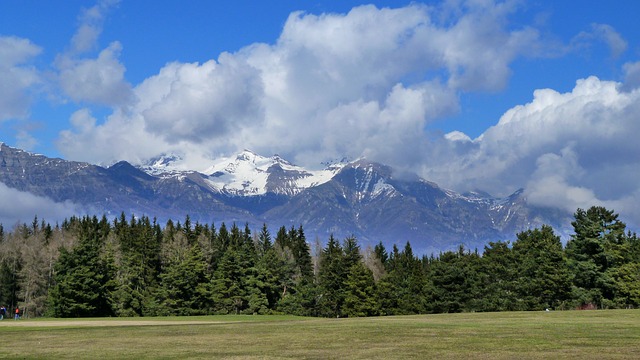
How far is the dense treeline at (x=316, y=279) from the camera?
101 meters

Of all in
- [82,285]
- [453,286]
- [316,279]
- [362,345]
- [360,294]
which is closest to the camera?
[362,345]

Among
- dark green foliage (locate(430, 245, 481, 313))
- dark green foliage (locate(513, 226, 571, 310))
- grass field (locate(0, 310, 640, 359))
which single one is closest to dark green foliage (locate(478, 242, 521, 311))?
dark green foliage (locate(513, 226, 571, 310))

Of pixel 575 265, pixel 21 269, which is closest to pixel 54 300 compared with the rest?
pixel 21 269

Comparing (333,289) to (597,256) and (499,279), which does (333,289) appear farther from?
(597,256)

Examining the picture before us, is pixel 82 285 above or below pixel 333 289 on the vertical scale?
above

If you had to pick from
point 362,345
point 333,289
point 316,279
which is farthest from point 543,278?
point 362,345

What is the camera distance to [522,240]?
12762 cm

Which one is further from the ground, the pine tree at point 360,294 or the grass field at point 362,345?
the pine tree at point 360,294

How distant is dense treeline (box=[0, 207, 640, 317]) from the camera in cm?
10056

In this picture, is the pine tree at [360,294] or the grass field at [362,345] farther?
the pine tree at [360,294]

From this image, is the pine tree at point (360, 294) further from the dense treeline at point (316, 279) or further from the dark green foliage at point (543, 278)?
the dark green foliage at point (543, 278)

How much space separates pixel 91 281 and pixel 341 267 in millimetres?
50324

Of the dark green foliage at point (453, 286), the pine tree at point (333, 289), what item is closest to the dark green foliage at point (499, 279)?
the dark green foliage at point (453, 286)

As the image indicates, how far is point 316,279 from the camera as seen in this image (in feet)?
518
